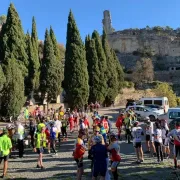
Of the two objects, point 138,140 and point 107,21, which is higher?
point 107,21

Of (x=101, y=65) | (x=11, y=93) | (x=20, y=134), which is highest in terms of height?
(x=101, y=65)

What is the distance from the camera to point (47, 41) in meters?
36.2

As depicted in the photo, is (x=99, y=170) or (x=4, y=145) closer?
(x=99, y=170)

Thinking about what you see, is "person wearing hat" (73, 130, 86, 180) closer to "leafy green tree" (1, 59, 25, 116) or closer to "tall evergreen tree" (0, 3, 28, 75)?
"leafy green tree" (1, 59, 25, 116)

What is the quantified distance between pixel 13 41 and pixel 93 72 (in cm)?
1288

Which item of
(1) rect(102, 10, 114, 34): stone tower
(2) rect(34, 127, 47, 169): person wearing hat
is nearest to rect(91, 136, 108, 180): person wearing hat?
(2) rect(34, 127, 47, 169): person wearing hat

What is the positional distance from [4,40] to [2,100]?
20.4 ft

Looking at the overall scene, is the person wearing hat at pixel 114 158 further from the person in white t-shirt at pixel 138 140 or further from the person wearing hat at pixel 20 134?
the person wearing hat at pixel 20 134

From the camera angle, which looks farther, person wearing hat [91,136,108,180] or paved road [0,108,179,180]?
paved road [0,108,179,180]

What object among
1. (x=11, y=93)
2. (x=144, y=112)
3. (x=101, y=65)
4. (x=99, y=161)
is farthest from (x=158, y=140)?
(x=101, y=65)

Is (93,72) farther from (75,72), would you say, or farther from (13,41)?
(13,41)

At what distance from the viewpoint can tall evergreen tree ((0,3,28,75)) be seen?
91.1 ft

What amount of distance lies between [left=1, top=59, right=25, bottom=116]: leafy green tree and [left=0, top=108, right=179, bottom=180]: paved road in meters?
11.1

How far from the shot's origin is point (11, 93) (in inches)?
982
